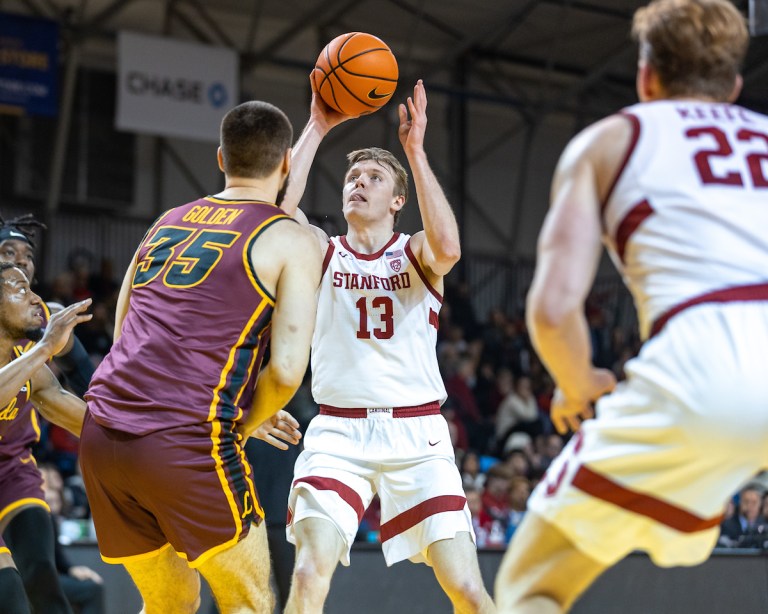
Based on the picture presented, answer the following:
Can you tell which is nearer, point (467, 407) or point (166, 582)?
point (166, 582)

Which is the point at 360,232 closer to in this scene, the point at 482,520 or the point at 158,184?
the point at 482,520

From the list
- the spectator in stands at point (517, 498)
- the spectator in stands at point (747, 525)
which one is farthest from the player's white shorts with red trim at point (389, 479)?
the spectator in stands at point (517, 498)

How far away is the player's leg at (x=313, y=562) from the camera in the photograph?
4676 millimetres

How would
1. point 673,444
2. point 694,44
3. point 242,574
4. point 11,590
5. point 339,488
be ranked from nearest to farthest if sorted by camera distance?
point 673,444, point 694,44, point 242,574, point 11,590, point 339,488

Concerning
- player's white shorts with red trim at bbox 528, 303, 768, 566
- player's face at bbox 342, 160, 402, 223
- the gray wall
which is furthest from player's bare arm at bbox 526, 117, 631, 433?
the gray wall

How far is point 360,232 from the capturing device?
5648mm

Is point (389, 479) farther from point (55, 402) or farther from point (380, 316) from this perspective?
point (55, 402)

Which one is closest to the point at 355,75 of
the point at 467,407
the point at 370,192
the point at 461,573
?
the point at 370,192

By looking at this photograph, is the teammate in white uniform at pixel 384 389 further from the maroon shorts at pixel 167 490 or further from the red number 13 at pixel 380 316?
the maroon shorts at pixel 167 490

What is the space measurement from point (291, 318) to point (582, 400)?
3.79 feet

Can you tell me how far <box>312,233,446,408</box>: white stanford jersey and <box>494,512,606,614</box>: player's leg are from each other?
235cm

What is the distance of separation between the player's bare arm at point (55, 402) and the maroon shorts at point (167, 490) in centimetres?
123

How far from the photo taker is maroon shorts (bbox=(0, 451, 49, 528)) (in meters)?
5.41

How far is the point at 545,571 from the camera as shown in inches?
116
